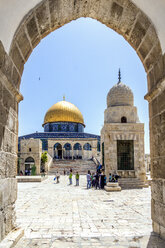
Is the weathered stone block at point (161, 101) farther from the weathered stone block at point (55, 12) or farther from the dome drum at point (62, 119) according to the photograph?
the dome drum at point (62, 119)

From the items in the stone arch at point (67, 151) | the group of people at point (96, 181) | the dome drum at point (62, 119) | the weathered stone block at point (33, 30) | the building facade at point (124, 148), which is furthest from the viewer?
the dome drum at point (62, 119)

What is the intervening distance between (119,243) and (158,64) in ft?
10.2

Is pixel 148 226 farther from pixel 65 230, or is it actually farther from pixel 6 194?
pixel 6 194

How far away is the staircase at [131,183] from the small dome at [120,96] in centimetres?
527

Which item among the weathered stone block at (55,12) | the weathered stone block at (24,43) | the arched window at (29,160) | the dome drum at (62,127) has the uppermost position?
the dome drum at (62,127)

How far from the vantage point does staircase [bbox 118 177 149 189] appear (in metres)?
13.6

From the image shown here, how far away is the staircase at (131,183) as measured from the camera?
13633mm

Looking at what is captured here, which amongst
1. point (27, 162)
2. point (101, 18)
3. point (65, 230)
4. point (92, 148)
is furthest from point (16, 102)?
point (92, 148)

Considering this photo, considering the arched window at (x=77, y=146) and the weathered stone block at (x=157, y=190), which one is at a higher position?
the arched window at (x=77, y=146)

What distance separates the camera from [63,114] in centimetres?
4597

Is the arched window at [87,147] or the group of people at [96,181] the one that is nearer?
the group of people at [96,181]

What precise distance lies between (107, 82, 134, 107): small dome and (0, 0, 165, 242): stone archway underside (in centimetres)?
1164

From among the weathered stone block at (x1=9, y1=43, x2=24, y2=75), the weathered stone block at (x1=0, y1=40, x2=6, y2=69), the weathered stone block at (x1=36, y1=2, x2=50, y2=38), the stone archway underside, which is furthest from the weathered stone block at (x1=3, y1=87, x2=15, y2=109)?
the weathered stone block at (x1=36, y1=2, x2=50, y2=38)

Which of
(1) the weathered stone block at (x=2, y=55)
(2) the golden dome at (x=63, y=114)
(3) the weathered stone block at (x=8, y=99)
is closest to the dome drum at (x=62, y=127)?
(2) the golden dome at (x=63, y=114)
